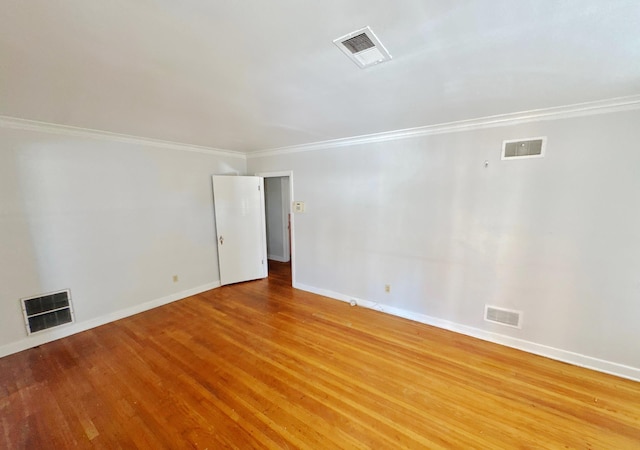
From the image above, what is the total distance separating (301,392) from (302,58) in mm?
2538

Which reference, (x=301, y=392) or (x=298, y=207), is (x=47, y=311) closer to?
(x=301, y=392)

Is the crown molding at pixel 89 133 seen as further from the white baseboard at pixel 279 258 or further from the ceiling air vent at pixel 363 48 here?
the ceiling air vent at pixel 363 48

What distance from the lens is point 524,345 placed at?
→ 104 inches

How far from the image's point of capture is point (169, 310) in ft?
11.8

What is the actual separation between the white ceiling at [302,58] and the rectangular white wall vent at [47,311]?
202 cm

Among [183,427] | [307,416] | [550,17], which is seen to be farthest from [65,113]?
[550,17]

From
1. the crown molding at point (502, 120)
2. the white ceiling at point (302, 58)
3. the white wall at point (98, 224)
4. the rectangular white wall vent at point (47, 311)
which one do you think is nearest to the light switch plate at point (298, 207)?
the crown molding at point (502, 120)

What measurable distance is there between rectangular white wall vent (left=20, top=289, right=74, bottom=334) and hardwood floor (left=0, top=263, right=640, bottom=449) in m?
0.25

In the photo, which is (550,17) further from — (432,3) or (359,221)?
(359,221)

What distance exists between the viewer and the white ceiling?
3.52ft

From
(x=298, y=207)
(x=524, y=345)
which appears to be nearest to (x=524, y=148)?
(x=524, y=345)

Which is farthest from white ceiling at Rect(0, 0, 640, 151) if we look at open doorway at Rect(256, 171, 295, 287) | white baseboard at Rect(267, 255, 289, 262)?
white baseboard at Rect(267, 255, 289, 262)

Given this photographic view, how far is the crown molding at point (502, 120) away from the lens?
212cm

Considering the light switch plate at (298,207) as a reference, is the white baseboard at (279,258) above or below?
below
